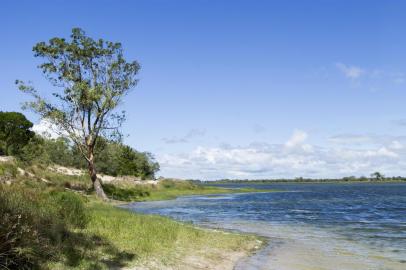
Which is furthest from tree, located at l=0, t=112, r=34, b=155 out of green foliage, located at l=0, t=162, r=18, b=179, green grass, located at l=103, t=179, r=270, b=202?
green foliage, located at l=0, t=162, r=18, b=179

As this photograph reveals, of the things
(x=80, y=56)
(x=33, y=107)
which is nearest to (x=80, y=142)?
(x=33, y=107)

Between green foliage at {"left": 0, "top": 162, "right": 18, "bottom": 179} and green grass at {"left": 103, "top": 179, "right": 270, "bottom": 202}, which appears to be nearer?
green foliage at {"left": 0, "top": 162, "right": 18, "bottom": 179}

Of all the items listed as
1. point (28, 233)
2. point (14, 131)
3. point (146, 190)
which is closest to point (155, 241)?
point (28, 233)

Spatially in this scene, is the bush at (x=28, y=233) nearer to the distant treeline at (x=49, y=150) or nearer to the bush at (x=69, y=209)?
the bush at (x=69, y=209)

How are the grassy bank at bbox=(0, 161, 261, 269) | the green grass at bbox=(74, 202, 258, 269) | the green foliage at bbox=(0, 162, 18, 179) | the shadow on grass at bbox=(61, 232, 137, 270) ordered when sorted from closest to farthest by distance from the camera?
the grassy bank at bbox=(0, 161, 261, 269)
the shadow on grass at bbox=(61, 232, 137, 270)
the green grass at bbox=(74, 202, 258, 269)
the green foliage at bbox=(0, 162, 18, 179)

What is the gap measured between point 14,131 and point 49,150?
4534cm

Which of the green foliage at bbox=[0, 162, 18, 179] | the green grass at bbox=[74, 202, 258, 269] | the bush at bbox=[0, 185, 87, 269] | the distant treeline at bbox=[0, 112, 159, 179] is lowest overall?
the green grass at bbox=[74, 202, 258, 269]

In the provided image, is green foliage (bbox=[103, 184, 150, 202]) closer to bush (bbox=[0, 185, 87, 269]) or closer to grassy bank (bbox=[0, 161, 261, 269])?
grassy bank (bbox=[0, 161, 261, 269])

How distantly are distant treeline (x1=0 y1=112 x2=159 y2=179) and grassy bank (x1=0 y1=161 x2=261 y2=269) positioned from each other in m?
38.4

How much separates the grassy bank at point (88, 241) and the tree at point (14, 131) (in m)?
68.8

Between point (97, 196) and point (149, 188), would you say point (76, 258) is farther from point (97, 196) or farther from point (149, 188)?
point (149, 188)

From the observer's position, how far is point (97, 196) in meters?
56.6

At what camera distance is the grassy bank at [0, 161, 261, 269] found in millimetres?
12562

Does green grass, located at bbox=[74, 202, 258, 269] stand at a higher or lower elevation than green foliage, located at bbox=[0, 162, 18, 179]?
lower
